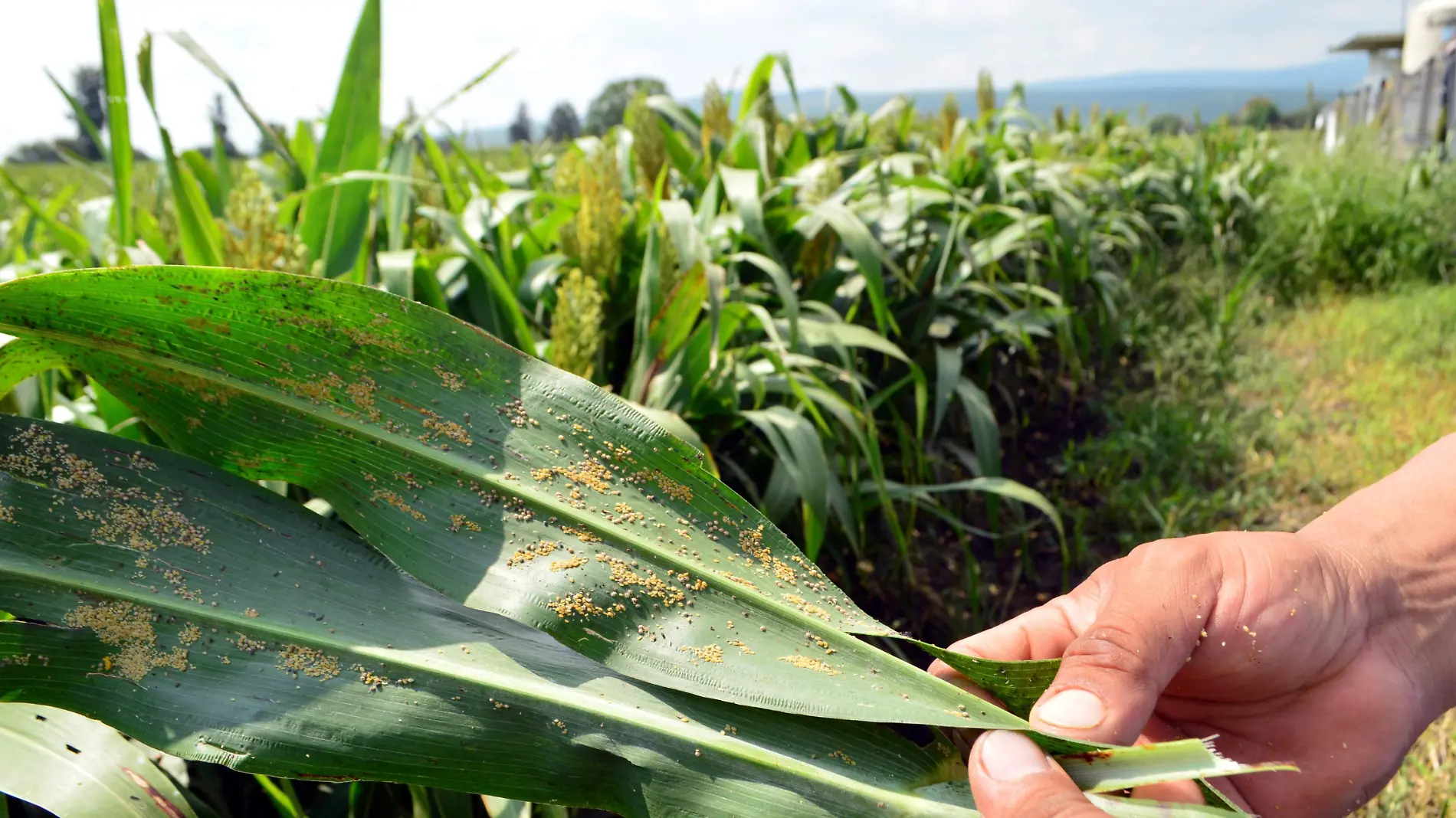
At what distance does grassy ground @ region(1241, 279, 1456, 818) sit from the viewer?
1312mm

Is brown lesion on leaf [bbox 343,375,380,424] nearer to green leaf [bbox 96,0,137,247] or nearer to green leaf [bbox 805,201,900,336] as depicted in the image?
green leaf [bbox 96,0,137,247]

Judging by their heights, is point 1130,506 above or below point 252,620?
below

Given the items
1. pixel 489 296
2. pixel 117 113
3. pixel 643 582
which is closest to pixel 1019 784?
pixel 643 582

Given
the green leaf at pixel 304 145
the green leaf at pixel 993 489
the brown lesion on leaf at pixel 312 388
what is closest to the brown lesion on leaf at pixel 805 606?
the brown lesion on leaf at pixel 312 388

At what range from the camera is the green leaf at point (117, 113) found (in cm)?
83

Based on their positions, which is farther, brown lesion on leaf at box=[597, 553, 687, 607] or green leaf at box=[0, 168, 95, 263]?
green leaf at box=[0, 168, 95, 263]

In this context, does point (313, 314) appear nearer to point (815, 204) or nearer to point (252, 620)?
point (252, 620)

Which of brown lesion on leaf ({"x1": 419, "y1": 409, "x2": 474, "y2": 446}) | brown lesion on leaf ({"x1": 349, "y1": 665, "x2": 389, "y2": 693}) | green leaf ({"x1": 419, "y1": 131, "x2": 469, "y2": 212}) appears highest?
green leaf ({"x1": 419, "y1": 131, "x2": 469, "y2": 212})

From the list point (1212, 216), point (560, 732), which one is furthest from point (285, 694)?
point (1212, 216)

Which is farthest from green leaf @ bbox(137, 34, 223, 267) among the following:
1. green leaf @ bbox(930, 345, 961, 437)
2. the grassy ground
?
the grassy ground

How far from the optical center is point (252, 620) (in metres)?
0.57

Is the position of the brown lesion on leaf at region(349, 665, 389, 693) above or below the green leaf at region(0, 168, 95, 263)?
below

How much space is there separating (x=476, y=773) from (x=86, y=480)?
13.3 inches

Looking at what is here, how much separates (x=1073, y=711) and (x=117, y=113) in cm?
107
